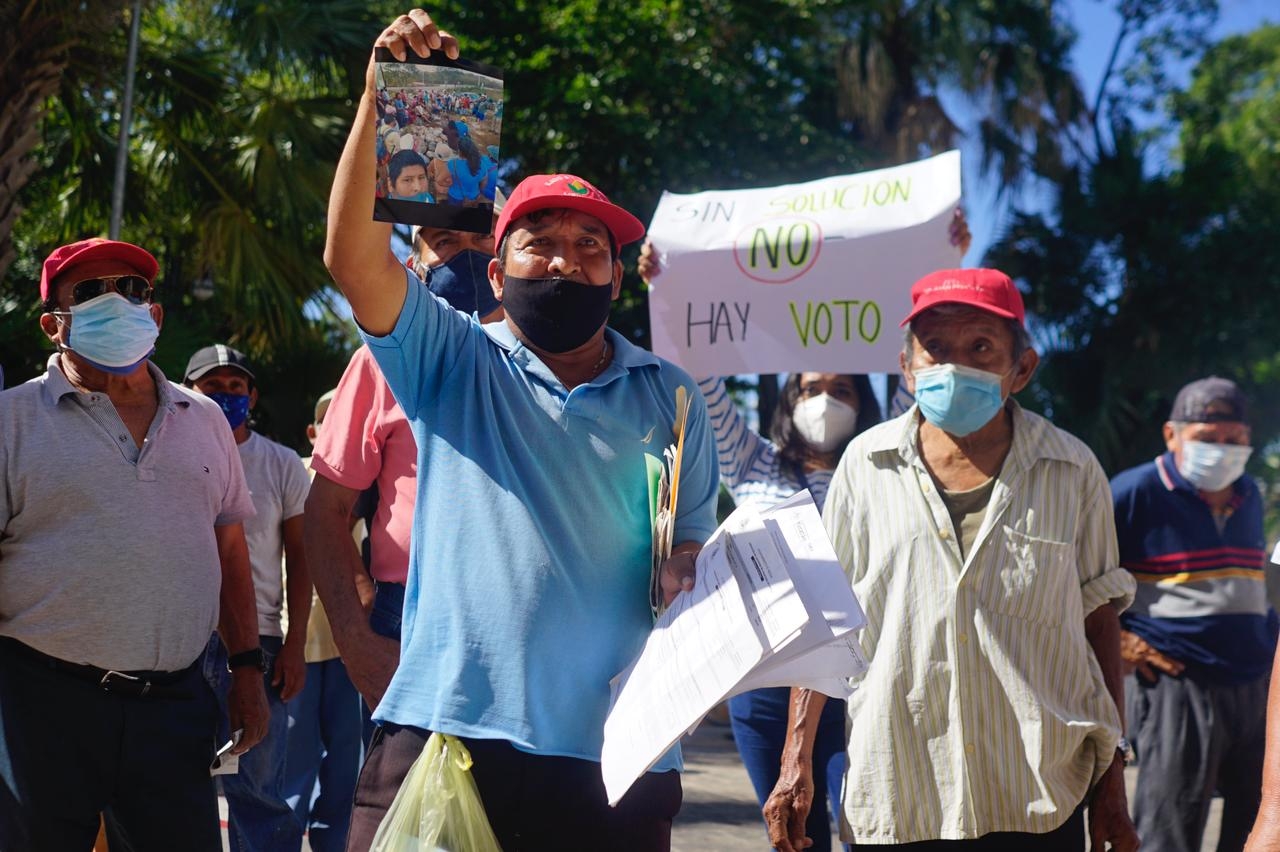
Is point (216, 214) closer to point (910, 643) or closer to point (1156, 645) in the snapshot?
point (1156, 645)

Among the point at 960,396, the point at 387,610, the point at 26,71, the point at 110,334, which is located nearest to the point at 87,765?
the point at 387,610

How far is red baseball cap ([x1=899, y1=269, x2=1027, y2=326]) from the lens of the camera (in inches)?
126

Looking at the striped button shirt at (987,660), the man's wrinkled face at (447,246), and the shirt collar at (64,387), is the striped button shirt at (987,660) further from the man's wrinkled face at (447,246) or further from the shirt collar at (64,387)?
the shirt collar at (64,387)

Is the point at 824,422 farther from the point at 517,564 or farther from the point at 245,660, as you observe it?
the point at 517,564

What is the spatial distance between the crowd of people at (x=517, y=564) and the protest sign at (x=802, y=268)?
49.2 inches

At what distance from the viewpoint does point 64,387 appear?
3199mm

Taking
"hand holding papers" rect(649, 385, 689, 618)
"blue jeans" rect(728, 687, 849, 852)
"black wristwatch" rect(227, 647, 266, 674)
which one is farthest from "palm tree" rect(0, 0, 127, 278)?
"hand holding papers" rect(649, 385, 689, 618)

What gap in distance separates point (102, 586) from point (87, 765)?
1.33ft

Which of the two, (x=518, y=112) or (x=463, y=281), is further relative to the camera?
(x=518, y=112)

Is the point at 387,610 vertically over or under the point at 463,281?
under

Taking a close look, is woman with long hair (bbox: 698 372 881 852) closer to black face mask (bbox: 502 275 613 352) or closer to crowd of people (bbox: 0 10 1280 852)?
crowd of people (bbox: 0 10 1280 852)

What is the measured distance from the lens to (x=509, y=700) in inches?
87.7

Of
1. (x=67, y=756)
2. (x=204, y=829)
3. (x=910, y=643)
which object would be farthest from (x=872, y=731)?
(x=67, y=756)

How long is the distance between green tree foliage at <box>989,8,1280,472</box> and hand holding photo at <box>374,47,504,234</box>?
52.2ft
